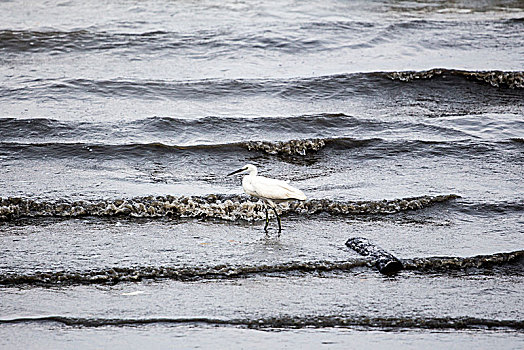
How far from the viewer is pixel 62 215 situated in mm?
6824

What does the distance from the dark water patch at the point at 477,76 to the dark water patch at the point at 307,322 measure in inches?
295

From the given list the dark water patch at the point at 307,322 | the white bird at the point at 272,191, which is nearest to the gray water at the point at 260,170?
the dark water patch at the point at 307,322

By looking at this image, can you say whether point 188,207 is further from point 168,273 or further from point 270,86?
point 270,86

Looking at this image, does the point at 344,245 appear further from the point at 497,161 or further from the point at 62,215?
the point at 497,161

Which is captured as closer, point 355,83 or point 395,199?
point 395,199

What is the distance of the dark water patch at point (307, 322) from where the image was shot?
467 centimetres

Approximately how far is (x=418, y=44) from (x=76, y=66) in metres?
6.15

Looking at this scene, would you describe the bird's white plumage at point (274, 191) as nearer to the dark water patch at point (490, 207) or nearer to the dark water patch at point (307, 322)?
the dark water patch at point (490, 207)

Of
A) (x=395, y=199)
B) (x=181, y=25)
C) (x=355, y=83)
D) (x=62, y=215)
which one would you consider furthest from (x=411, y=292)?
(x=181, y=25)

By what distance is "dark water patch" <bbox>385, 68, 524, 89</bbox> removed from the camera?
11.6 meters

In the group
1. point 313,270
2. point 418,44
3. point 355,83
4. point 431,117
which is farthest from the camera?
point 418,44

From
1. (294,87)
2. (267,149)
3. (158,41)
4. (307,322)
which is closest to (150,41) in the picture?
(158,41)

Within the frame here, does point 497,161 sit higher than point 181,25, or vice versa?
point 181,25

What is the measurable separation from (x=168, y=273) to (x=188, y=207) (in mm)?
1505
